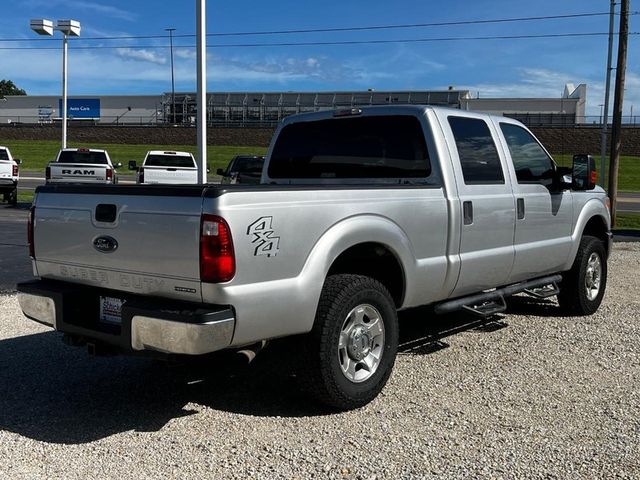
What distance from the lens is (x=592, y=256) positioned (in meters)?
7.44

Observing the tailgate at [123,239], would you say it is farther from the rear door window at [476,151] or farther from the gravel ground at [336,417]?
the rear door window at [476,151]

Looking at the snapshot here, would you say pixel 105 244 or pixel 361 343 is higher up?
pixel 105 244

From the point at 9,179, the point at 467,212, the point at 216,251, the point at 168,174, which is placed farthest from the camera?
the point at 9,179

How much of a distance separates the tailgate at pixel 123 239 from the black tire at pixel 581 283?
4813 millimetres

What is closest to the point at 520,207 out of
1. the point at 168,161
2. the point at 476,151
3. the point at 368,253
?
the point at 476,151

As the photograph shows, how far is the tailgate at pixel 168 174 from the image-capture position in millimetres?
20531

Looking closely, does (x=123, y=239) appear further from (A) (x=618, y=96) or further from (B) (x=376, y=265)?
(A) (x=618, y=96)

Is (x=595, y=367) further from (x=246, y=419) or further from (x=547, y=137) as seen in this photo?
(x=547, y=137)

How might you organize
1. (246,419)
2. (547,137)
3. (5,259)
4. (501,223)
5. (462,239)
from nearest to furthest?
(246,419) < (462,239) < (501,223) < (5,259) < (547,137)

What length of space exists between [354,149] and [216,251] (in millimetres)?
2287

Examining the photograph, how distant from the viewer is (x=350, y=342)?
443cm

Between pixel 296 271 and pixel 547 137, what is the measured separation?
51.3 metres

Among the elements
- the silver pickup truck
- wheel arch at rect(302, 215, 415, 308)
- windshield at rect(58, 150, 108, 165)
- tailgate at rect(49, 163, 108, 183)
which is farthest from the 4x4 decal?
windshield at rect(58, 150, 108, 165)

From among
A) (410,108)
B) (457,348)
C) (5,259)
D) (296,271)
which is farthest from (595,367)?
(5,259)
